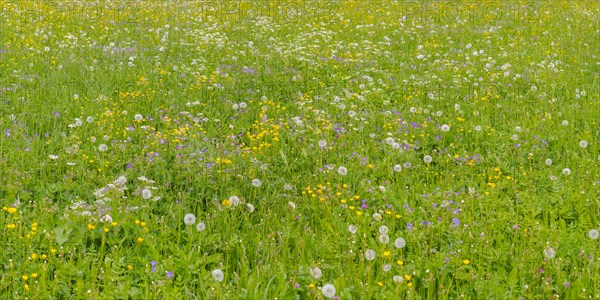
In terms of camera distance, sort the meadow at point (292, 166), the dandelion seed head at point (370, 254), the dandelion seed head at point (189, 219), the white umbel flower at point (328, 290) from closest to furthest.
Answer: the white umbel flower at point (328, 290), the meadow at point (292, 166), the dandelion seed head at point (370, 254), the dandelion seed head at point (189, 219)

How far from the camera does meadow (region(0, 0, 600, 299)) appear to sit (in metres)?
3.49

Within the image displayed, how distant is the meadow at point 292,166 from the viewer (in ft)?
11.5

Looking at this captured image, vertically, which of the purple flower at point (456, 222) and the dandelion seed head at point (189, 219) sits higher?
the dandelion seed head at point (189, 219)

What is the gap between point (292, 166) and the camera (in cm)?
524

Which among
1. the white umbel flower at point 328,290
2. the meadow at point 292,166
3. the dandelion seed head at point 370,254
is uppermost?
the white umbel flower at point 328,290

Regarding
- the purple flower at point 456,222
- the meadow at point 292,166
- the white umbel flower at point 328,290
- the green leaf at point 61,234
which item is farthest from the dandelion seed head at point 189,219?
the purple flower at point 456,222

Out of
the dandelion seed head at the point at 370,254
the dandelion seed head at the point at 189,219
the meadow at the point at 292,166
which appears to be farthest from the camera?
the dandelion seed head at the point at 189,219

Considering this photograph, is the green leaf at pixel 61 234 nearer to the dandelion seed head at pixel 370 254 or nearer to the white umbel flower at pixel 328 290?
the white umbel flower at pixel 328 290

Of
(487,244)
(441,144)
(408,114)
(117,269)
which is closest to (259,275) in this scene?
(117,269)

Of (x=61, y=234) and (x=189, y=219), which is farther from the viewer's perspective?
(x=189, y=219)

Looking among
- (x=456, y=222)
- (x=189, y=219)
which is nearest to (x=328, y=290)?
(x=189, y=219)

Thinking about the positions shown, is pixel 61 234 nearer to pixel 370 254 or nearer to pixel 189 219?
pixel 189 219

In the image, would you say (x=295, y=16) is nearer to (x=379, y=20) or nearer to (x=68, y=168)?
(x=379, y=20)

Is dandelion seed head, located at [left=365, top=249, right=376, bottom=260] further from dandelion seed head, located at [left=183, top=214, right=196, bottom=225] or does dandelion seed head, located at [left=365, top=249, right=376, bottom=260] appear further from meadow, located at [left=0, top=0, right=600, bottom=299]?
dandelion seed head, located at [left=183, top=214, right=196, bottom=225]
